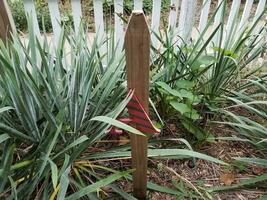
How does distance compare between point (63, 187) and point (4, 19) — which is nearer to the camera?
point (63, 187)

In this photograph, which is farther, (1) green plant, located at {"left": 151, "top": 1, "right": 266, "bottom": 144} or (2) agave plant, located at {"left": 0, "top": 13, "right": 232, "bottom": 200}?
(1) green plant, located at {"left": 151, "top": 1, "right": 266, "bottom": 144}

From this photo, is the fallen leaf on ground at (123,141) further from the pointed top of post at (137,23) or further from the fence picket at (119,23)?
the fence picket at (119,23)

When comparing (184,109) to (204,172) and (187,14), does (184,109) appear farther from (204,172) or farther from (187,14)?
(187,14)

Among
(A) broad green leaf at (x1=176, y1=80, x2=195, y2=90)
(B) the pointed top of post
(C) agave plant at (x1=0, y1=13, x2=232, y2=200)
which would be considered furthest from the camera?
(A) broad green leaf at (x1=176, y1=80, x2=195, y2=90)

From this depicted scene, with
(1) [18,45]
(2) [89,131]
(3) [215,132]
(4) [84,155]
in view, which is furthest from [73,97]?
(3) [215,132]

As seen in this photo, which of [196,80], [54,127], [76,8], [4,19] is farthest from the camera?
[76,8]

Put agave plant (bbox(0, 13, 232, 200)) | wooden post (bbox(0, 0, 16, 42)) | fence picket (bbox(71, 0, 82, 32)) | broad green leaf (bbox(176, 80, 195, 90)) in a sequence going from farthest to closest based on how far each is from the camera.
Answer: fence picket (bbox(71, 0, 82, 32)), wooden post (bbox(0, 0, 16, 42)), broad green leaf (bbox(176, 80, 195, 90)), agave plant (bbox(0, 13, 232, 200))

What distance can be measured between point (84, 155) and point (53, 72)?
1.32 ft

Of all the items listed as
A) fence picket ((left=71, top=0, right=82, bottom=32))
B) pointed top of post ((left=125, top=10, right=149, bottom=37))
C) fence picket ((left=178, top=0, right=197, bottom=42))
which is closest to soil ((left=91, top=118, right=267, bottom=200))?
pointed top of post ((left=125, top=10, right=149, bottom=37))

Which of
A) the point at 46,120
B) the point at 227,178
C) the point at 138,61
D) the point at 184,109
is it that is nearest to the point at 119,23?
the point at 184,109

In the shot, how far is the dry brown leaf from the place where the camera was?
4.30 feet

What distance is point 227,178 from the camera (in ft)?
4.35

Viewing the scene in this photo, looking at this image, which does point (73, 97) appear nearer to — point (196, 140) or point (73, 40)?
point (73, 40)

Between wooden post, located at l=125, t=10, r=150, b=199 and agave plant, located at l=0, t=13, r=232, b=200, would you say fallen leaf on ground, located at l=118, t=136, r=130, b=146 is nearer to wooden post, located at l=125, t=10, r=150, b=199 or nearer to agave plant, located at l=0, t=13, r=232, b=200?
agave plant, located at l=0, t=13, r=232, b=200
